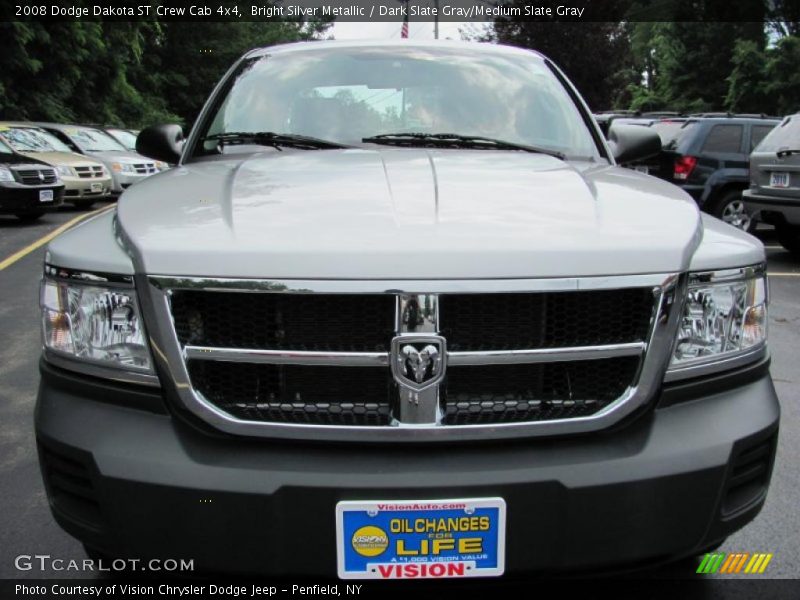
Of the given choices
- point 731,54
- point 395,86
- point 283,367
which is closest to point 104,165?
point 395,86

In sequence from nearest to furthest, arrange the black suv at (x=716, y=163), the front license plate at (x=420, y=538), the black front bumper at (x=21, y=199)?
the front license plate at (x=420, y=538) < the black suv at (x=716, y=163) < the black front bumper at (x=21, y=199)

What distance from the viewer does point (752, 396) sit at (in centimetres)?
197

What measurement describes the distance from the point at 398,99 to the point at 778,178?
6.57m

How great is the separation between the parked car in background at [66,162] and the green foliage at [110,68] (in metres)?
5.79

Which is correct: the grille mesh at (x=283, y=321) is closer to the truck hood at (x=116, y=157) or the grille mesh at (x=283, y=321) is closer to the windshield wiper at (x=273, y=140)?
the windshield wiper at (x=273, y=140)

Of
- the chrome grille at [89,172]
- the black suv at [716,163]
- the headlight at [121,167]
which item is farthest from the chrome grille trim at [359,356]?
the headlight at [121,167]

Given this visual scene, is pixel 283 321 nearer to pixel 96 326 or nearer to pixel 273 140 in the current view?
pixel 96 326

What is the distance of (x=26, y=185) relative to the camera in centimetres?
1158

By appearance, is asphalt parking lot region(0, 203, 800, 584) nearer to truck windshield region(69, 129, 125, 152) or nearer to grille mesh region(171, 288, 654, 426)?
grille mesh region(171, 288, 654, 426)

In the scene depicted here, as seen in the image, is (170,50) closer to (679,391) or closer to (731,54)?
(731,54)

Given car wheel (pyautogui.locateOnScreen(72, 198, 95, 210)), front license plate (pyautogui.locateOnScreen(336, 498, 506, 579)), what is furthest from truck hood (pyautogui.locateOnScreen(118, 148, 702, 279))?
car wheel (pyautogui.locateOnScreen(72, 198, 95, 210))

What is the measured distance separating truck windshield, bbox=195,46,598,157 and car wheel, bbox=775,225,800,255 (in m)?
6.68

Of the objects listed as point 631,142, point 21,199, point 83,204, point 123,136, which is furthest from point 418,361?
point 123,136

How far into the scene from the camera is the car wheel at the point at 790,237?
9.01 metres
